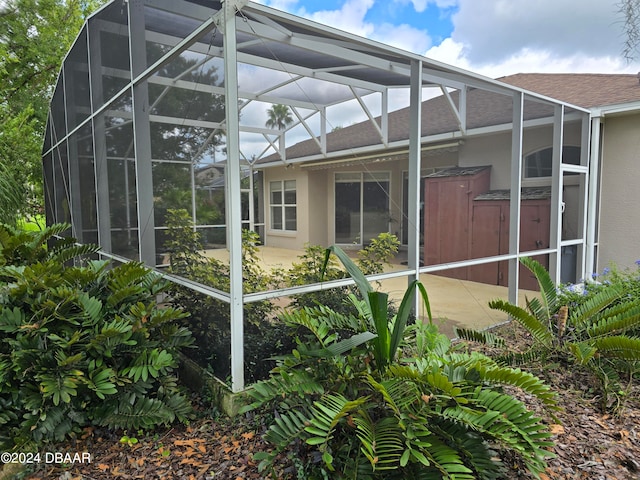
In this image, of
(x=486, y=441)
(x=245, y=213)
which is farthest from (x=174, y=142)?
(x=486, y=441)

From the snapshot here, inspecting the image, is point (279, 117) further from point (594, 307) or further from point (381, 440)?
point (381, 440)

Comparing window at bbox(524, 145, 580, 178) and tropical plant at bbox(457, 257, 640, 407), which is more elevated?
window at bbox(524, 145, 580, 178)

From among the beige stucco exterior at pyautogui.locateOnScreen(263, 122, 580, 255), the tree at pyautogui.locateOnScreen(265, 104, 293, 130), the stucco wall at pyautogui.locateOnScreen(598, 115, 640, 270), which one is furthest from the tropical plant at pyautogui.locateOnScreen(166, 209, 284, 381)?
the stucco wall at pyautogui.locateOnScreen(598, 115, 640, 270)

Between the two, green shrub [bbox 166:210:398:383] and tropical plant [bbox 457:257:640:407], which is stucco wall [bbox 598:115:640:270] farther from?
green shrub [bbox 166:210:398:383]

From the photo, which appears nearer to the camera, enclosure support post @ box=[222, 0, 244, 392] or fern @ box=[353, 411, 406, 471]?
fern @ box=[353, 411, 406, 471]

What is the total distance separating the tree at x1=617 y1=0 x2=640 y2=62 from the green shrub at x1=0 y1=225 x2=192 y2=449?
620 cm

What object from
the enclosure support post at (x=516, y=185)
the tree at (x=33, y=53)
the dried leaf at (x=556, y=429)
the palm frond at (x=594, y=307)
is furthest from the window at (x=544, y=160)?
the tree at (x=33, y=53)

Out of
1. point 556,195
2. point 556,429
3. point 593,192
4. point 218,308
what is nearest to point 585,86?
point 593,192

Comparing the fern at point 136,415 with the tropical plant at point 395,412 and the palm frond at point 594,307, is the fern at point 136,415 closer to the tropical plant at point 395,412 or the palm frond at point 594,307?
the tropical plant at point 395,412

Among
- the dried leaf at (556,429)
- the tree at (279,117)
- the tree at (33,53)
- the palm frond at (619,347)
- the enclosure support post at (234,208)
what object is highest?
the tree at (33,53)

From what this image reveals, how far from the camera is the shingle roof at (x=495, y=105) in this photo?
19.9ft

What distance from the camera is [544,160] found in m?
6.26

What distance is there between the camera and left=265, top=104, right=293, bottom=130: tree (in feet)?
22.7

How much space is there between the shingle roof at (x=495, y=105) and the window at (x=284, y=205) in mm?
574
